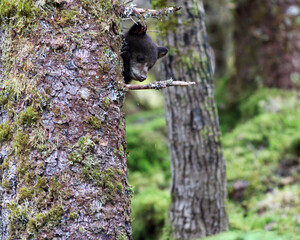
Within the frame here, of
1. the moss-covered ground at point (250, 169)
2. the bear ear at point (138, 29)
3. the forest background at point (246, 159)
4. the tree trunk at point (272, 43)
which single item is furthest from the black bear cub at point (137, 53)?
the tree trunk at point (272, 43)

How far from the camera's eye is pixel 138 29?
283 cm

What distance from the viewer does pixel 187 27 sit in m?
4.49

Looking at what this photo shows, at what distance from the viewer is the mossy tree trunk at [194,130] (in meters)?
4.52

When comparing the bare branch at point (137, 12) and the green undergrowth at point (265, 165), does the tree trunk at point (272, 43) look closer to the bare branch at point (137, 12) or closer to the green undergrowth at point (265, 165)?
the green undergrowth at point (265, 165)

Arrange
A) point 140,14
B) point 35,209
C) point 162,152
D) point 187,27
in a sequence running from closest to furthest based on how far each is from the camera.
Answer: point 35,209 → point 140,14 → point 187,27 → point 162,152

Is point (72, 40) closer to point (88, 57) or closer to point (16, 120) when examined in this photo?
point (88, 57)

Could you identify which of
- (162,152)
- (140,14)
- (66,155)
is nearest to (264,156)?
→ (162,152)

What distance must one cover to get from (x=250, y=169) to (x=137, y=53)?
164 inches

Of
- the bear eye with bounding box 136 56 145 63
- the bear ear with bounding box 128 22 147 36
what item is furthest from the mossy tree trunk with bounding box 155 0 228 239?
the bear ear with bounding box 128 22 147 36

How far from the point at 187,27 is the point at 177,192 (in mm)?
2097

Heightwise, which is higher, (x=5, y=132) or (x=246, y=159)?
(x=5, y=132)

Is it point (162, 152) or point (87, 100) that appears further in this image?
point (162, 152)

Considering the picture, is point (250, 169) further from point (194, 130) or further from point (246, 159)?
point (194, 130)

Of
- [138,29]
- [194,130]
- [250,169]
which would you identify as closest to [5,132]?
[138,29]
